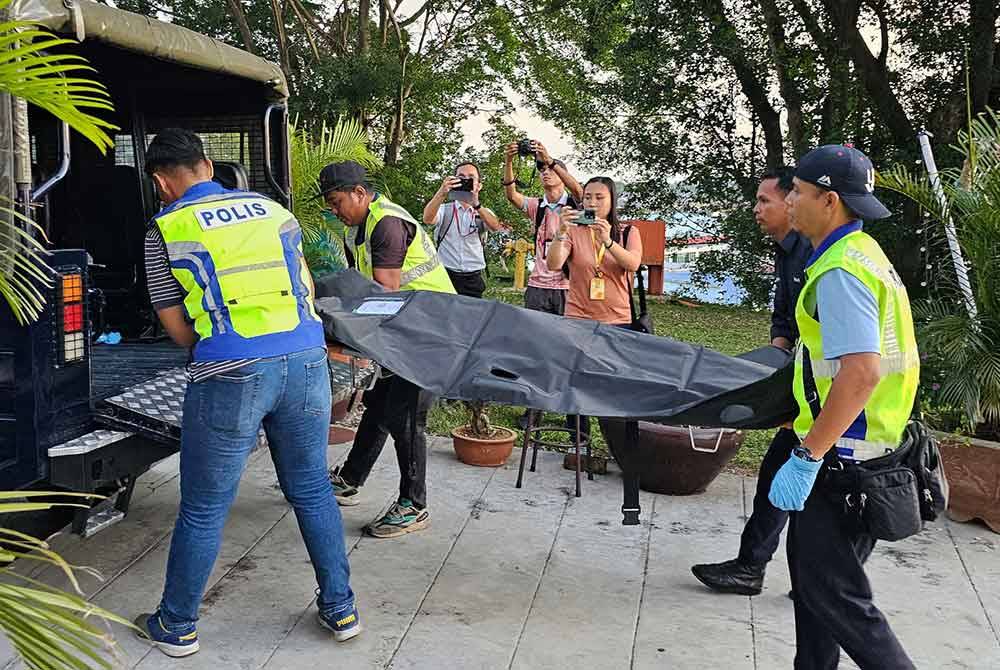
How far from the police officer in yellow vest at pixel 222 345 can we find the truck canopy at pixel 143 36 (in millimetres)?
559

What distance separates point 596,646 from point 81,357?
223 cm

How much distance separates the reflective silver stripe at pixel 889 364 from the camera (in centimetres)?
285

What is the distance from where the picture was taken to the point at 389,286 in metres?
4.71

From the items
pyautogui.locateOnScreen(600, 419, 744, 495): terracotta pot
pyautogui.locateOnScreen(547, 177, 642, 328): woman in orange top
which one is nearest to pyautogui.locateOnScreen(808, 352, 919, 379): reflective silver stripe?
pyautogui.locateOnScreen(600, 419, 744, 495): terracotta pot

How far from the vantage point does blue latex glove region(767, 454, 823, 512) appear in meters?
2.91

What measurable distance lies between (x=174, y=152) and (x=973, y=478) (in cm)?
433

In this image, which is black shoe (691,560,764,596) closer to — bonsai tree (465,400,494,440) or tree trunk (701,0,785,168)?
bonsai tree (465,400,494,440)

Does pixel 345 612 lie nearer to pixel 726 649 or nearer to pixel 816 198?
pixel 726 649

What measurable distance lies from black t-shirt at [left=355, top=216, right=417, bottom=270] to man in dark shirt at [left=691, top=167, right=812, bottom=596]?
64.7 inches

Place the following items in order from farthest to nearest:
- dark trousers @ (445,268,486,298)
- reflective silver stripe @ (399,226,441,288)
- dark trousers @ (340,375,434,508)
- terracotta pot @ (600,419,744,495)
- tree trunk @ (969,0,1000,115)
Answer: tree trunk @ (969,0,1000,115)
dark trousers @ (445,268,486,298)
terracotta pot @ (600,419,744,495)
dark trousers @ (340,375,434,508)
reflective silver stripe @ (399,226,441,288)

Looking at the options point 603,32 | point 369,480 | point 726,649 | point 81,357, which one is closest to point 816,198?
point 726,649

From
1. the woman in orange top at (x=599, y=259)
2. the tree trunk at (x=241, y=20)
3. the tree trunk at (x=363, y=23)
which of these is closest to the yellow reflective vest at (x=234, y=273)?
the woman in orange top at (x=599, y=259)

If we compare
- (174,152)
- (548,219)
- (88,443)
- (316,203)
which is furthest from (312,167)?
(88,443)

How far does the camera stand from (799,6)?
13172mm
